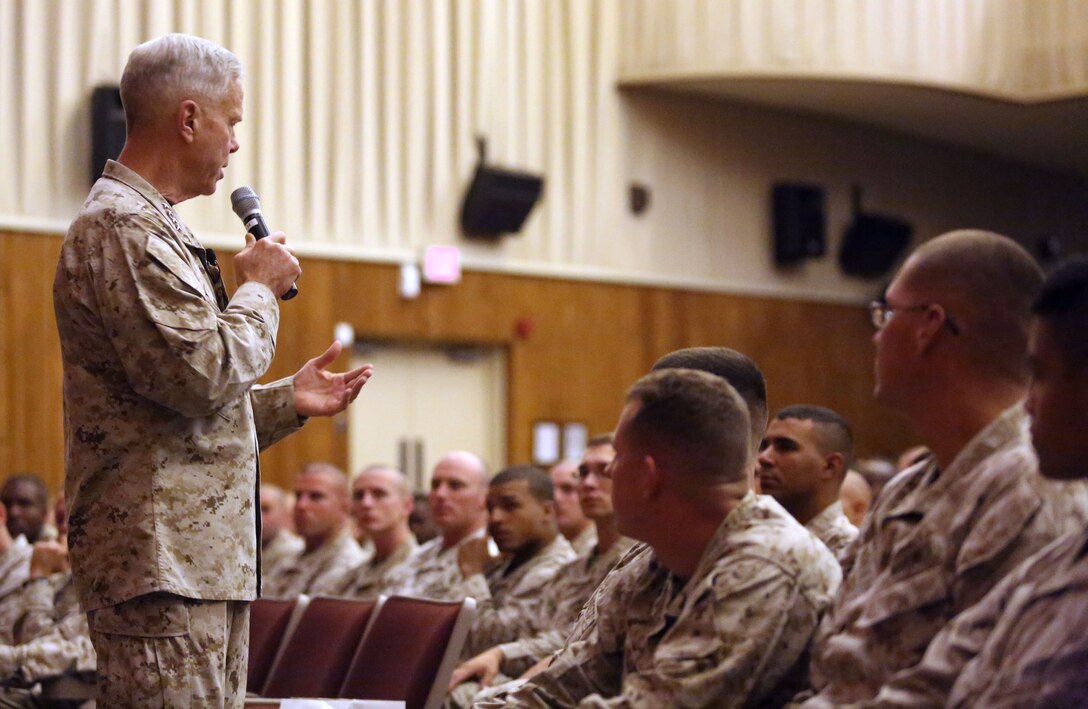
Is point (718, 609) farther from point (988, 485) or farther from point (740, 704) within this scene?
point (988, 485)

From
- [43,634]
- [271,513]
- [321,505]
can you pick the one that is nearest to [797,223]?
[271,513]

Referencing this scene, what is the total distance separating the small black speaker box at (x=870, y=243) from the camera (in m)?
11.3

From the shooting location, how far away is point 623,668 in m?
2.31

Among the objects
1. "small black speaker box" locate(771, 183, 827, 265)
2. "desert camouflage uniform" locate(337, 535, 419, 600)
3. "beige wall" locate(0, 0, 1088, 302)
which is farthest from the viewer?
"small black speaker box" locate(771, 183, 827, 265)

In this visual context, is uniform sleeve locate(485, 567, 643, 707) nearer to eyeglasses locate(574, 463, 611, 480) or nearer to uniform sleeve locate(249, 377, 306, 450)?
uniform sleeve locate(249, 377, 306, 450)

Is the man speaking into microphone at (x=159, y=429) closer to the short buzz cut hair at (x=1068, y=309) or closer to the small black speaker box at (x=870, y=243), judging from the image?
the short buzz cut hair at (x=1068, y=309)

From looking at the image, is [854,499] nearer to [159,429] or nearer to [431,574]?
[431,574]

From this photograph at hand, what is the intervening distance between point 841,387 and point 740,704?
379 inches

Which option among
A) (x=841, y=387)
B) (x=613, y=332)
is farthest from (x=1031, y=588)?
(x=841, y=387)

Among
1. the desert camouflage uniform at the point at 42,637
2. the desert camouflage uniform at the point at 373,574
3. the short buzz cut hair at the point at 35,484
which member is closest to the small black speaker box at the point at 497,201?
the short buzz cut hair at the point at 35,484

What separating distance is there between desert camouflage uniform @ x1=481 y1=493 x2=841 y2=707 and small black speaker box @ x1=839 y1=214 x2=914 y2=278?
30.8ft

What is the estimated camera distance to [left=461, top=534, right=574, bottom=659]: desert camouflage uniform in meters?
4.62

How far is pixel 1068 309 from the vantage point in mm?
1729

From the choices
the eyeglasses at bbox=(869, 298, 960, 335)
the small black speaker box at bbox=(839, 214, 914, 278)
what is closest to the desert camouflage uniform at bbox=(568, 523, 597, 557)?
the eyeglasses at bbox=(869, 298, 960, 335)
